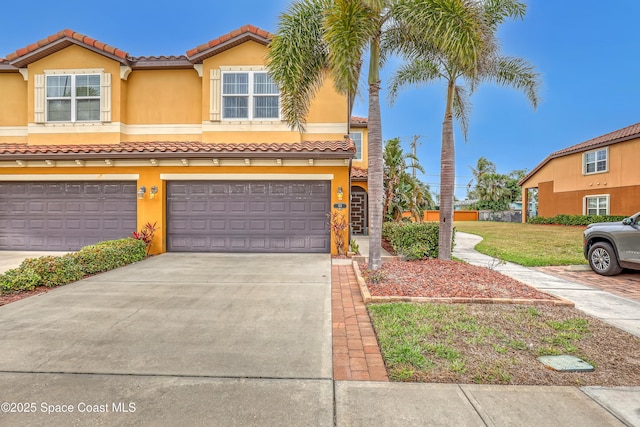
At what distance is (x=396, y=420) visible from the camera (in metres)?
2.46

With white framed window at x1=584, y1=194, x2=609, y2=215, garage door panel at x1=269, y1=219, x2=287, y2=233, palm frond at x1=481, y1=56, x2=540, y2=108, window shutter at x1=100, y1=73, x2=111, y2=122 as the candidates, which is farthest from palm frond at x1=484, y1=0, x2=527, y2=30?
white framed window at x1=584, y1=194, x2=609, y2=215

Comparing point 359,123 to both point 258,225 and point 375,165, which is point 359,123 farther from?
point 375,165

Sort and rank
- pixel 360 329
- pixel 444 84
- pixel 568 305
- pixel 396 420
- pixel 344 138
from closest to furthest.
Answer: pixel 396 420 < pixel 360 329 < pixel 568 305 < pixel 444 84 < pixel 344 138

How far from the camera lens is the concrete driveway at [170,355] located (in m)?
2.60

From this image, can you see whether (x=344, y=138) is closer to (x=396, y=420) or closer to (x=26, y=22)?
(x=396, y=420)

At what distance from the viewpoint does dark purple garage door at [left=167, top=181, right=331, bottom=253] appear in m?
10.1

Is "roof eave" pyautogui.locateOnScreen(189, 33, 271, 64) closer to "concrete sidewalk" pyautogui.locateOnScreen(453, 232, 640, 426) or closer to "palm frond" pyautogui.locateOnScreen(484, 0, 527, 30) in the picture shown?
"palm frond" pyautogui.locateOnScreen(484, 0, 527, 30)

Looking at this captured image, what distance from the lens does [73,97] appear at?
11023mm

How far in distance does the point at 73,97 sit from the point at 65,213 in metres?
4.14

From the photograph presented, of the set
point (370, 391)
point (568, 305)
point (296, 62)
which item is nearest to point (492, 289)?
point (568, 305)

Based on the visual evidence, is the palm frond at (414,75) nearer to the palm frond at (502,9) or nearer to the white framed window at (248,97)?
the palm frond at (502,9)

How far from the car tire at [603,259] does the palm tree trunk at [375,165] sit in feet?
18.8

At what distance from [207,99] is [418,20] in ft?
24.5

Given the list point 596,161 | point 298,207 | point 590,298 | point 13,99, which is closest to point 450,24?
point 590,298
